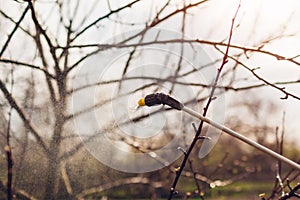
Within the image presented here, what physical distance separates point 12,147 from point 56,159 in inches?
9.0

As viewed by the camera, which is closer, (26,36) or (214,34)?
(26,36)

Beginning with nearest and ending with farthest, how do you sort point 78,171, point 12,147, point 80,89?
1. point 12,147
2. point 80,89
3. point 78,171

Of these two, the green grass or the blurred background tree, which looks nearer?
the blurred background tree

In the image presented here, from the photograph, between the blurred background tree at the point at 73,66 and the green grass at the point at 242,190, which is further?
the green grass at the point at 242,190

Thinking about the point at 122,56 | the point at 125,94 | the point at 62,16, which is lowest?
the point at 125,94

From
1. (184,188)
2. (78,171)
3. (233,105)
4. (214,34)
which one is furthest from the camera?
(184,188)

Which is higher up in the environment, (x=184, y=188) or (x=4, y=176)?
(x=184, y=188)

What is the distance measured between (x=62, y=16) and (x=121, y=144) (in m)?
0.56

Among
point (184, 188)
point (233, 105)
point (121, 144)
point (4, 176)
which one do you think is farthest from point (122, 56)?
point (184, 188)

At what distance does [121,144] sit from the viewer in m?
2.06

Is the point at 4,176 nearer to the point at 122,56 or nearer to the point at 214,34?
the point at 122,56

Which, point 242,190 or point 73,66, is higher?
point 242,190

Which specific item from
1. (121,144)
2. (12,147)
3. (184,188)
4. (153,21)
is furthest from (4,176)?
(184,188)

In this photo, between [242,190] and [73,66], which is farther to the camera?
[242,190]
